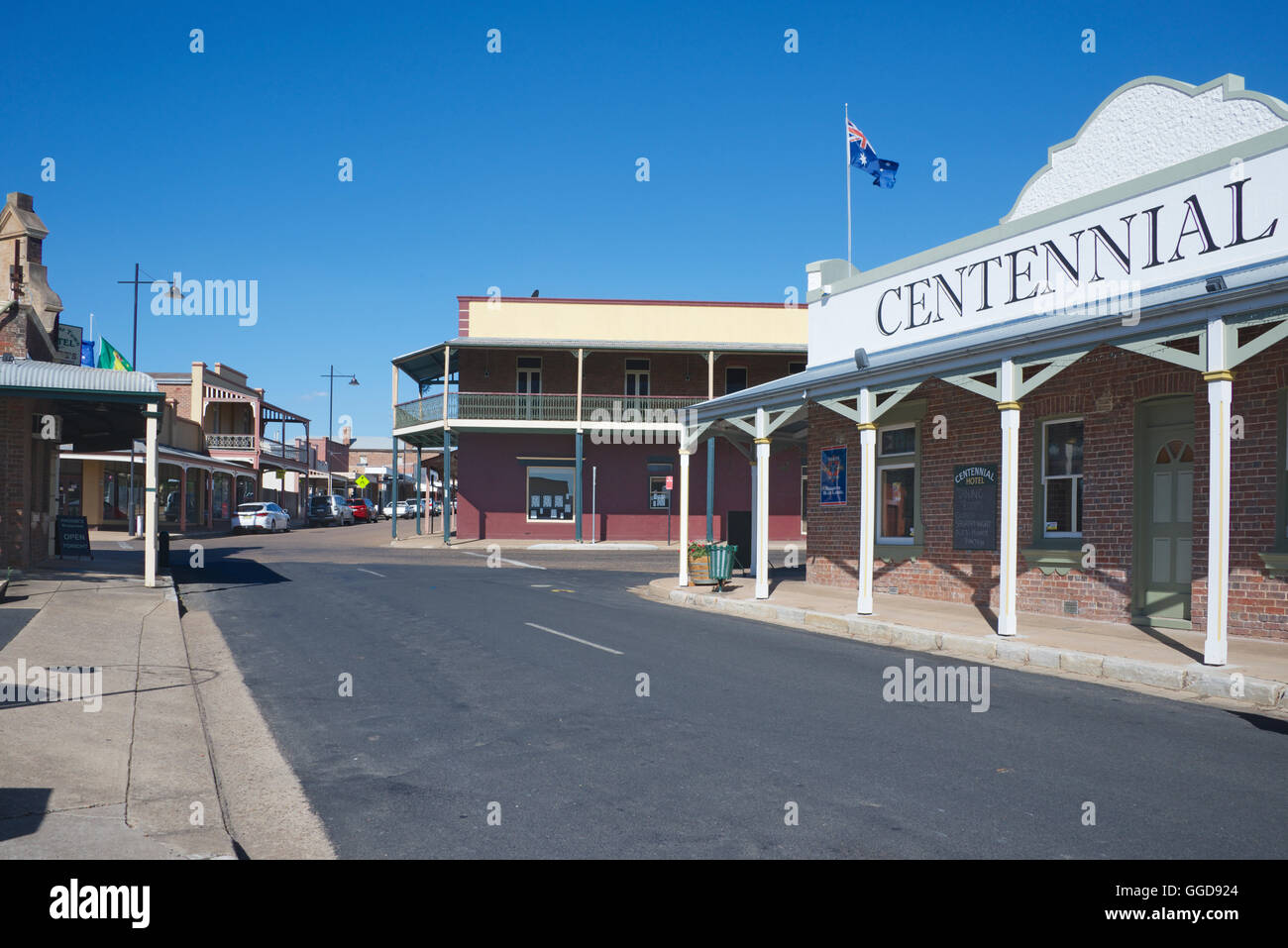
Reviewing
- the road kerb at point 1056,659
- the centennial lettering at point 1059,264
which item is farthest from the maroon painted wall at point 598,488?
the road kerb at point 1056,659

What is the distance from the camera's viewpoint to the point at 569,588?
1958cm

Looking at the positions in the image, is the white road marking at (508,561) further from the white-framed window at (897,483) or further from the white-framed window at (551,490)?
the white-framed window at (897,483)

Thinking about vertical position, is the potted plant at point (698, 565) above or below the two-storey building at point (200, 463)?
below

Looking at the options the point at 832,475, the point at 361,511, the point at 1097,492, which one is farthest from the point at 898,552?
the point at 361,511

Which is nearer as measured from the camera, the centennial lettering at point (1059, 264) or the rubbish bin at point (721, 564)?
the centennial lettering at point (1059, 264)

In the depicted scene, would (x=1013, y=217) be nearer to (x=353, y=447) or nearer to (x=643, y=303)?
(x=643, y=303)

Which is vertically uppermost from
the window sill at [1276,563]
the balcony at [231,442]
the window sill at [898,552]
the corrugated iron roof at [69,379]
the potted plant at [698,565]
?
the balcony at [231,442]

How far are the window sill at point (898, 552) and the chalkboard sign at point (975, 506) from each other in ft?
3.07

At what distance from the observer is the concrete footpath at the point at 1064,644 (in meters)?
8.80

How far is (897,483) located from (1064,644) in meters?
6.52

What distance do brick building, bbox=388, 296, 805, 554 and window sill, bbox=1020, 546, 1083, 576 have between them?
76.1ft

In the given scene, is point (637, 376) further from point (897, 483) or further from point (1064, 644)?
point (1064, 644)
